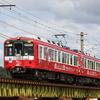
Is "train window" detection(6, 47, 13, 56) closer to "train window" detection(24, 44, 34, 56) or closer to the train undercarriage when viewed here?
"train window" detection(24, 44, 34, 56)

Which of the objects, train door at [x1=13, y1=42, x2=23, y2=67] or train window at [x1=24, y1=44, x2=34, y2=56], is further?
train door at [x1=13, y1=42, x2=23, y2=67]

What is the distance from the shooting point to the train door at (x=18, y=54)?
32844mm

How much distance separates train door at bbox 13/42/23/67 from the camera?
3284 cm

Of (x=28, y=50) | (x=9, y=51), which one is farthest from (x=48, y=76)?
(x=9, y=51)

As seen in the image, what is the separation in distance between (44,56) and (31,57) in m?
1.94

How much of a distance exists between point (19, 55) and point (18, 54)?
0.41 ft

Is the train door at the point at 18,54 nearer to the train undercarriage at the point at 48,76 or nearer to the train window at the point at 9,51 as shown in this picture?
the train window at the point at 9,51

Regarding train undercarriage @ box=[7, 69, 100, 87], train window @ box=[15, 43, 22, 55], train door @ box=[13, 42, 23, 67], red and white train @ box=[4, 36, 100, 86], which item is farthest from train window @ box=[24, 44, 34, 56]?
train undercarriage @ box=[7, 69, 100, 87]

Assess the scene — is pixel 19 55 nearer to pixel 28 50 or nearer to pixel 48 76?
pixel 28 50

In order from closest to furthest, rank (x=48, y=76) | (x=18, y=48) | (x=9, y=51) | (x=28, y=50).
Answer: (x=28, y=50) → (x=18, y=48) → (x=9, y=51) → (x=48, y=76)

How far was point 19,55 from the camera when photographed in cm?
3303

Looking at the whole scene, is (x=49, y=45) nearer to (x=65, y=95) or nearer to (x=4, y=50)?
(x=4, y=50)

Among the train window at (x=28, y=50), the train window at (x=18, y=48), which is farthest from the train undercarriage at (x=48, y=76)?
the train window at (x=18, y=48)

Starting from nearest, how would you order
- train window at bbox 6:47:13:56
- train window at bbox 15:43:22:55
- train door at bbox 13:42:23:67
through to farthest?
train door at bbox 13:42:23:67, train window at bbox 15:43:22:55, train window at bbox 6:47:13:56
